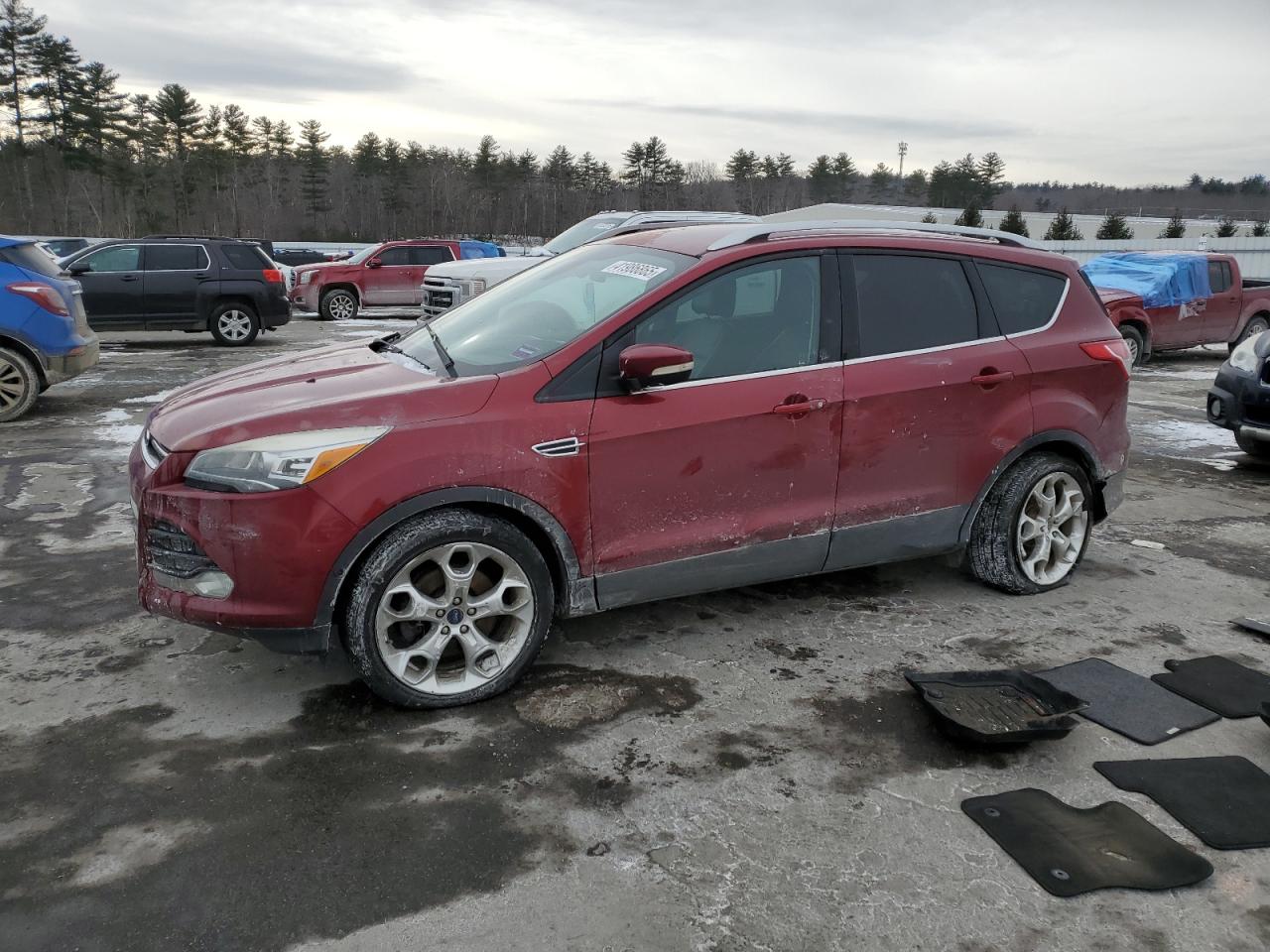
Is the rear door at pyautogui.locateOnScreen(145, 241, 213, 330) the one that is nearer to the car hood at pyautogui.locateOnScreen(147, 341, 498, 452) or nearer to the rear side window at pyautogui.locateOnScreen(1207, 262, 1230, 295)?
the car hood at pyautogui.locateOnScreen(147, 341, 498, 452)

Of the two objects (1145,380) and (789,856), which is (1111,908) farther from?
(1145,380)

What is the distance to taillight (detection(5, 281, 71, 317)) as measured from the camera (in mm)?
8594

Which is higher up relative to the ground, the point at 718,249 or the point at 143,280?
the point at 718,249

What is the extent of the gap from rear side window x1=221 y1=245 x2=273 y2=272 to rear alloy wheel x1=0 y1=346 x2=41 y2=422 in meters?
6.74

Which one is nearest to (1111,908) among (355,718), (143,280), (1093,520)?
(355,718)

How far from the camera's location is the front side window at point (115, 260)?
14406 mm

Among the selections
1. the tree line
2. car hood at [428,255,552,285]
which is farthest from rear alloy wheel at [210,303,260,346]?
the tree line

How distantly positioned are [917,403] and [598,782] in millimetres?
2262

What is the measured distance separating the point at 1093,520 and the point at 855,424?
5.96 feet

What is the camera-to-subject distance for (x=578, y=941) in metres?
2.36

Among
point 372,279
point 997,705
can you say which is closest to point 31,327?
point 997,705

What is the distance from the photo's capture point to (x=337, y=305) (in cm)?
2052

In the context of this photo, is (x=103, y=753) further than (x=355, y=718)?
No

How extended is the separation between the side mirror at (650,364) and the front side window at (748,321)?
0.16 meters
